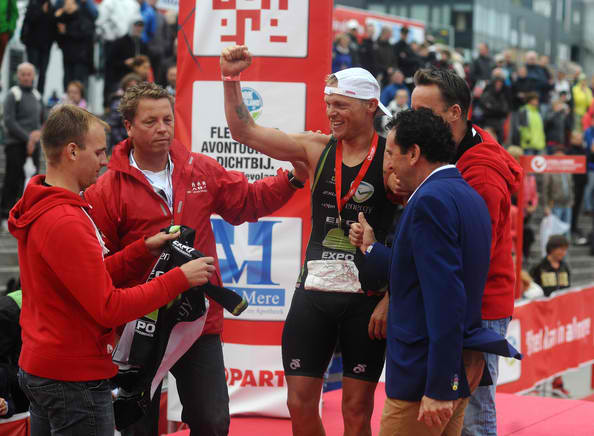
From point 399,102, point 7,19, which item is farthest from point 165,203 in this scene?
point 399,102

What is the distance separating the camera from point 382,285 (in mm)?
3809

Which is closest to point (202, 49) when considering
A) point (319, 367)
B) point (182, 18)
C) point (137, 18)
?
point (182, 18)

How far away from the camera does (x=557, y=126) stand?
664 inches

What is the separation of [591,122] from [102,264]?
639 inches

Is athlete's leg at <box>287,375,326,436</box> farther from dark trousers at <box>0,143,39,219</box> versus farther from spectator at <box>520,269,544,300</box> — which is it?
spectator at <box>520,269,544,300</box>

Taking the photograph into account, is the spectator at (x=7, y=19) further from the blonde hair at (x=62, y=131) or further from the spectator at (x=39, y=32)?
the blonde hair at (x=62, y=131)

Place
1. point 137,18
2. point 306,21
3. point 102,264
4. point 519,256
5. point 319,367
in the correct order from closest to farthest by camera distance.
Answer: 1. point 102,264
2. point 319,367
3. point 306,21
4. point 519,256
5. point 137,18

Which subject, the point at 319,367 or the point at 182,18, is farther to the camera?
the point at 182,18

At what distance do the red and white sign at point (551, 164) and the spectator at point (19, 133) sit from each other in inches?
225

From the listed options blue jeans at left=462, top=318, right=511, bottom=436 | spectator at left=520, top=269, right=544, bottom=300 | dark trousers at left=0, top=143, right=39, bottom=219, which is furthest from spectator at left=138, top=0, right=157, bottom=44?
blue jeans at left=462, top=318, right=511, bottom=436

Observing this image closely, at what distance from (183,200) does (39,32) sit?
8157 millimetres

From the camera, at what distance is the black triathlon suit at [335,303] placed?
4.00 metres

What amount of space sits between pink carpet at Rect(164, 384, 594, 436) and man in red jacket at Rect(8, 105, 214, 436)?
201 cm

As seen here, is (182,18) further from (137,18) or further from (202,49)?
(137,18)
